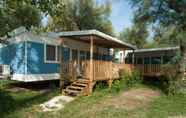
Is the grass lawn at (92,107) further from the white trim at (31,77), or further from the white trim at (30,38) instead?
the white trim at (30,38)

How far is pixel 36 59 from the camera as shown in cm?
1496

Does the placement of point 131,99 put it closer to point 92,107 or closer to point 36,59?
point 92,107

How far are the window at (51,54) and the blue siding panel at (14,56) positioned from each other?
155 cm

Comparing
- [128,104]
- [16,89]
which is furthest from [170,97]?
[16,89]

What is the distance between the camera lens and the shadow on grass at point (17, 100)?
416 inches

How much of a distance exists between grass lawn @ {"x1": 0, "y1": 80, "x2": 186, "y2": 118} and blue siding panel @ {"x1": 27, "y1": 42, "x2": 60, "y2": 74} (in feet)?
5.30

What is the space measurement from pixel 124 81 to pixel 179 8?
5.26 m

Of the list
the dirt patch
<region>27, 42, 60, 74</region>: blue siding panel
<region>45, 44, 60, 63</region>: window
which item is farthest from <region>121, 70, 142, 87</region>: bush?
<region>27, 42, 60, 74</region>: blue siding panel

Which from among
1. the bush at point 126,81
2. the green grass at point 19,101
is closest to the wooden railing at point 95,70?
the bush at point 126,81

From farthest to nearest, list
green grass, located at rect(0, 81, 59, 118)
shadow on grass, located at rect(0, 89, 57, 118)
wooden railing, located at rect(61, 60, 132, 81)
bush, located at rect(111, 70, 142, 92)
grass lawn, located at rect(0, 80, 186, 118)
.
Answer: bush, located at rect(111, 70, 142, 92), wooden railing, located at rect(61, 60, 132, 81), shadow on grass, located at rect(0, 89, 57, 118), green grass, located at rect(0, 81, 59, 118), grass lawn, located at rect(0, 80, 186, 118)

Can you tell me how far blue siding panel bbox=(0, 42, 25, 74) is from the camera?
47.9ft

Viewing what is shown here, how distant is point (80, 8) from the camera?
31.7 metres

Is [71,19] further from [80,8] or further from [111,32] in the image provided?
[111,32]

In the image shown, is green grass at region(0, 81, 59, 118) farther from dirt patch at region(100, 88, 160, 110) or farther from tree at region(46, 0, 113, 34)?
tree at region(46, 0, 113, 34)
